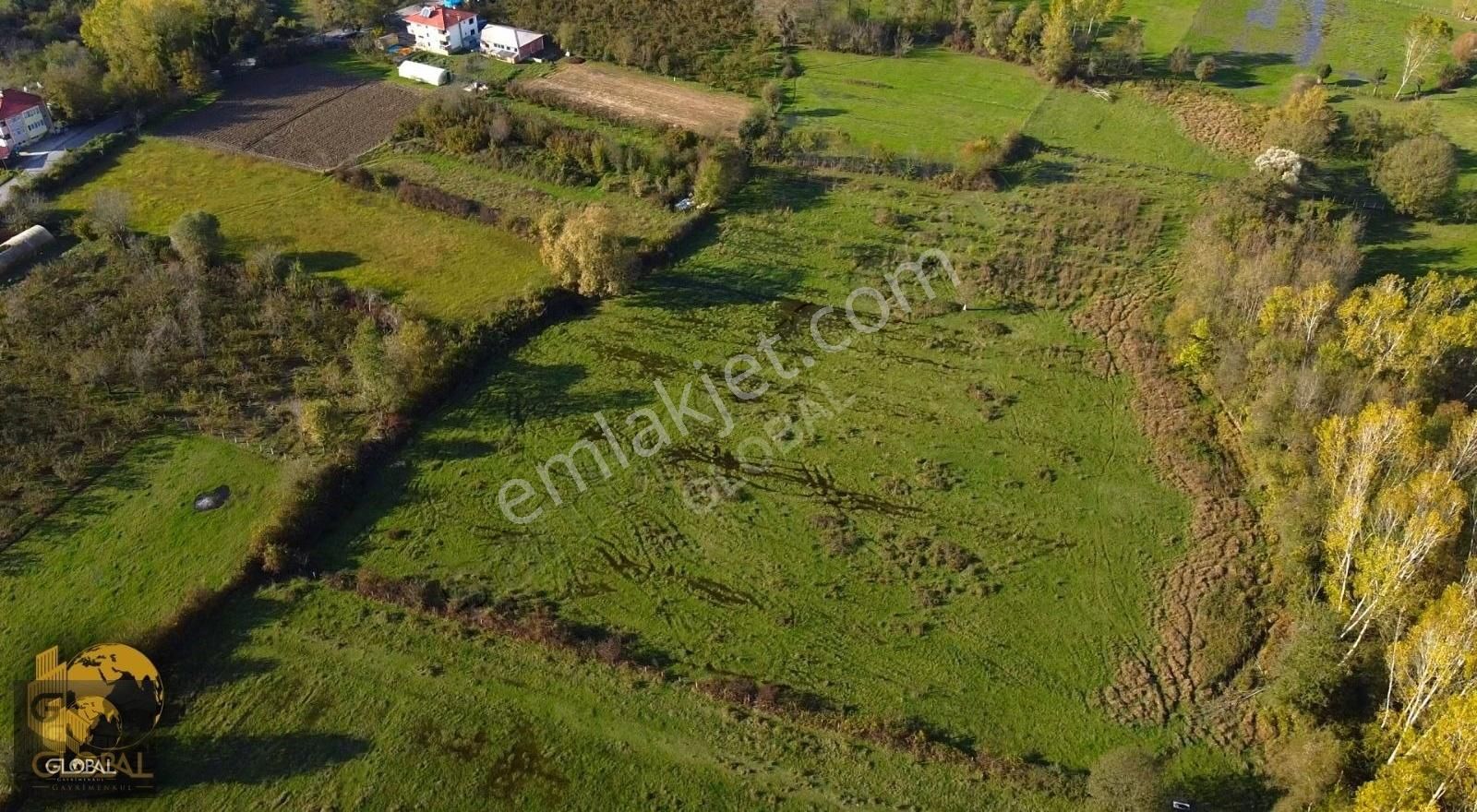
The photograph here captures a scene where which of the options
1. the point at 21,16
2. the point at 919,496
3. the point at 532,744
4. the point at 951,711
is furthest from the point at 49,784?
the point at 21,16

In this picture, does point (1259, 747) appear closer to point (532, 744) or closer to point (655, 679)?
point (655, 679)

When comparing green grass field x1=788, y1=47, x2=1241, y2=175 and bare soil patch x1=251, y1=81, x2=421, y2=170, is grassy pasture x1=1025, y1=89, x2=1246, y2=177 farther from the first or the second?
bare soil patch x1=251, y1=81, x2=421, y2=170

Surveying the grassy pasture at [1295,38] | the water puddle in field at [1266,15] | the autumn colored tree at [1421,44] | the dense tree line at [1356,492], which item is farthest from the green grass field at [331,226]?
the water puddle in field at [1266,15]

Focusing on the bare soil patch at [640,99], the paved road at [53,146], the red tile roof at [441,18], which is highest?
the red tile roof at [441,18]

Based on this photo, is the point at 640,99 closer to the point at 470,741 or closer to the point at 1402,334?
the point at 1402,334

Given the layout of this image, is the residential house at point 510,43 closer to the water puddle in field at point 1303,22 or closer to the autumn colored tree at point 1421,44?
the water puddle in field at point 1303,22
